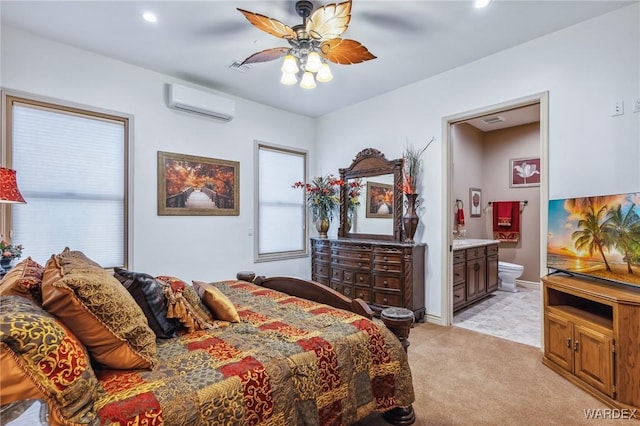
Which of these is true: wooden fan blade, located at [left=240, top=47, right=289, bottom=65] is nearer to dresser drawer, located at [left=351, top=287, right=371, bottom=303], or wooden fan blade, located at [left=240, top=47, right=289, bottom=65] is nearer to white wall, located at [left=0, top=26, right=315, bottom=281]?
white wall, located at [left=0, top=26, right=315, bottom=281]

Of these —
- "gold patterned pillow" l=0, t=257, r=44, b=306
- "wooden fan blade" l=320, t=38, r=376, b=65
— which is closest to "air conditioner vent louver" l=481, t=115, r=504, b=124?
"wooden fan blade" l=320, t=38, r=376, b=65

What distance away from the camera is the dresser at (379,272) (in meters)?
3.72

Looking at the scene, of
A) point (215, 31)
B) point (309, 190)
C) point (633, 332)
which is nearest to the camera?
point (633, 332)

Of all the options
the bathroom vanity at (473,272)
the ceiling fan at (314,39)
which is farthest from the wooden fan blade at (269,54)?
the bathroom vanity at (473,272)

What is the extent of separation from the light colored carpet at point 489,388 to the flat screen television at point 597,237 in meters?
0.88

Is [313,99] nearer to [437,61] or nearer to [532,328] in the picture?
[437,61]

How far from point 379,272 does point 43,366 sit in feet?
10.9

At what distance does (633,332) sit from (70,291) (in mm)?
3089

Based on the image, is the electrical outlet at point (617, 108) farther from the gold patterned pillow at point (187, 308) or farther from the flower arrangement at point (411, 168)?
the gold patterned pillow at point (187, 308)

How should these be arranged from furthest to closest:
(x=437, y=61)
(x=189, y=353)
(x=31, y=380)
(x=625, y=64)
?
(x=437, y=61) < (x=625, y=64) < (x=189, y=353) < (x=31, y=380)

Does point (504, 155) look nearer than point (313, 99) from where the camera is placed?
No

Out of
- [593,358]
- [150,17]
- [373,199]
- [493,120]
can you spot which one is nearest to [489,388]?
[593,358]

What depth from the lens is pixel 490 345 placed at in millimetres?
3148

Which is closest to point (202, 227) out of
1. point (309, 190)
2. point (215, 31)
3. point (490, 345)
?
point (309, 190)
